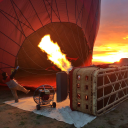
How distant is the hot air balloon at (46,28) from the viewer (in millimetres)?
7996

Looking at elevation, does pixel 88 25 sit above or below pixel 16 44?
above

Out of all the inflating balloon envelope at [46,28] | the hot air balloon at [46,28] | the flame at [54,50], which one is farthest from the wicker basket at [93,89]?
the flame at [54,50]

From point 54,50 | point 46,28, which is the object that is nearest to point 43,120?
point 54,50

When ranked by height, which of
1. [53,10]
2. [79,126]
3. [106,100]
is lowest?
[79,126]

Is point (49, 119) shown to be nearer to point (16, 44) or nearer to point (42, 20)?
point (16, 44)

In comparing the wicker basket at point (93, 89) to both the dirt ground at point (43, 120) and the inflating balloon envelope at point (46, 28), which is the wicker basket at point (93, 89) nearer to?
the dirt ground at point (43, 120)

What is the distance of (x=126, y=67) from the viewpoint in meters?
6.46

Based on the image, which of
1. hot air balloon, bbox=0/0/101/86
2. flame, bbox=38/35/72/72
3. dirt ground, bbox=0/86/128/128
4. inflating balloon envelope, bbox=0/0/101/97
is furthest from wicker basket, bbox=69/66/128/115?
flame, bbox=38/35/72/72

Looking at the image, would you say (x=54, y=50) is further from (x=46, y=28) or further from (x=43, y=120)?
(x=43, y=120)

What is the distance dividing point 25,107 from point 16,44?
439 centimetres

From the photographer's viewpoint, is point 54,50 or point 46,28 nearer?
point 46,28

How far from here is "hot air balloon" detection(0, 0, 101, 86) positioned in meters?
8.00

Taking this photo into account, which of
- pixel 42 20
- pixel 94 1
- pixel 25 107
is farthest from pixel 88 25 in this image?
pixel 25 107

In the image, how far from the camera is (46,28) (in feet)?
33.6
